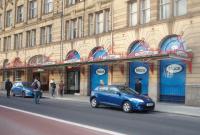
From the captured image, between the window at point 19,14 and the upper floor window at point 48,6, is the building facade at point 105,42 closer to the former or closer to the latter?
the window at point 19,14

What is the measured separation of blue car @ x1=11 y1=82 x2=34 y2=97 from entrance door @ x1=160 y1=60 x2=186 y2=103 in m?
11.9

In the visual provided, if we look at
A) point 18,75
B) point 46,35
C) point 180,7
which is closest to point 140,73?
point 180,7

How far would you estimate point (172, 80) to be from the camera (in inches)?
1118

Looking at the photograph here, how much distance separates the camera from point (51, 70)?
43.8 metres

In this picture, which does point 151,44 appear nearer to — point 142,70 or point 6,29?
point 142,70

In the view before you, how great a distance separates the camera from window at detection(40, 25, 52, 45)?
4488cm

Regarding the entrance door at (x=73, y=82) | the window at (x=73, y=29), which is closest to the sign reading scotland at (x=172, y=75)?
the entrance door at (x=73, y=82)

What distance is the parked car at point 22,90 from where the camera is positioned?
35.0 metres

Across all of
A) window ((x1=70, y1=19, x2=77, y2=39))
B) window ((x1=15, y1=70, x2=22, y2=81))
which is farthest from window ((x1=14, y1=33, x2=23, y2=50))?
window ((x1=70, y1=19, x2=77, y2=39))

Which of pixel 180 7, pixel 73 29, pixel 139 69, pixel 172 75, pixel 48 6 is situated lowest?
pixel 172 75

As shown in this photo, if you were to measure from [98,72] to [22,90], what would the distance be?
6.85m

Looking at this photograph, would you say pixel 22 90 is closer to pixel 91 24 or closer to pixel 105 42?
pixel 105 42

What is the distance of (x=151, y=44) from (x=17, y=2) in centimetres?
2819

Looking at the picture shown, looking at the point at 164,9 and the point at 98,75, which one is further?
the point at 98,75
